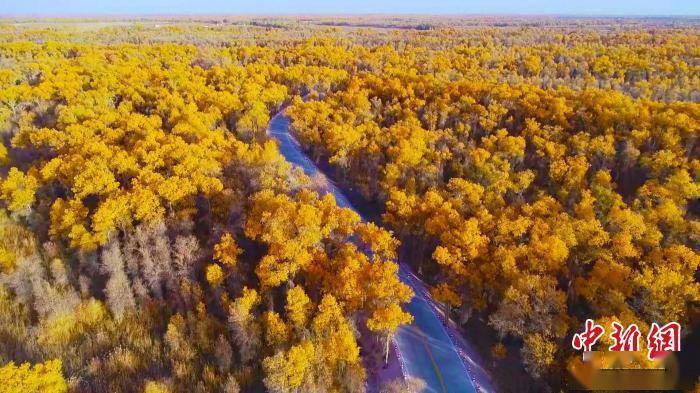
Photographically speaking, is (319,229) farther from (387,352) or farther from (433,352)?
(433,352)

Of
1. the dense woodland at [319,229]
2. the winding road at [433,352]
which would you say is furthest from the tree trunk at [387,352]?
the dense woodland at [319,229]

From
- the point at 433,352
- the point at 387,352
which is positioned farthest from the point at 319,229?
the point at 433,352

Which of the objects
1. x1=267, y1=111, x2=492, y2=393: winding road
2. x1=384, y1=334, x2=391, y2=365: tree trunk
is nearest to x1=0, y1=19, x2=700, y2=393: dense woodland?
x1=384, y1=334, x2=391, y2=365: tree trunk

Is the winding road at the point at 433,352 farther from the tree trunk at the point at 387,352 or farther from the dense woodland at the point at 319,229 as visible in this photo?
the dense woodland at the point at 319,229

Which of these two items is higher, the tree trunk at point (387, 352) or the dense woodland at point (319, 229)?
the dense woodland at point (319, 229)

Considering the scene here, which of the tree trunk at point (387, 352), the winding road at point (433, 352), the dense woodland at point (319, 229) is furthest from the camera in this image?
the dense woodland at point (319, 229)

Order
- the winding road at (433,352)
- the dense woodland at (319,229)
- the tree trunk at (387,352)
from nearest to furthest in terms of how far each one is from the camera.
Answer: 1. the winding road at (433,352)
2. the tree trunk at (387,352)
3. the dense woodland at (319,229)
